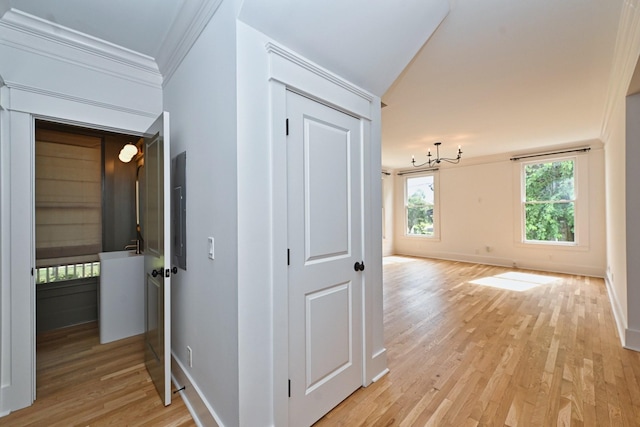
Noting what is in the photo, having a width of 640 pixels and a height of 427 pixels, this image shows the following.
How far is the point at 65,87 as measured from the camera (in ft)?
6.98

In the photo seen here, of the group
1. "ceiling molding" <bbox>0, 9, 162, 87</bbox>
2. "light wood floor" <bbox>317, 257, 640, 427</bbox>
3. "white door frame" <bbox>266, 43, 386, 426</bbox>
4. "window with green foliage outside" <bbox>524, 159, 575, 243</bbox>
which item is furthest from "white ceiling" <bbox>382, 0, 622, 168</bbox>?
"light wood floor" <bbox>317, 257, 640, 427</bbox>

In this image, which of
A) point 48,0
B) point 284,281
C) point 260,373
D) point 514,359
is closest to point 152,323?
point 260,373

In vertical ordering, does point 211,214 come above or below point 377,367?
above

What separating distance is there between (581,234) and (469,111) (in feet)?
12.9

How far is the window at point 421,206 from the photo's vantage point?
7.69 metres

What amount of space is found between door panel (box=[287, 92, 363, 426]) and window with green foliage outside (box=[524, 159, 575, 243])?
5.86 meters

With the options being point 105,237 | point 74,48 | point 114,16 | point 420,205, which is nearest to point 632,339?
point 114,16

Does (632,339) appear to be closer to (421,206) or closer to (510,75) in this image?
(510,75)

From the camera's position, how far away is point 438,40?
7.32ft

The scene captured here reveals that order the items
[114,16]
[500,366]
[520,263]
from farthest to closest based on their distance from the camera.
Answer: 1. [520,263]
2. [500,366]
3. [114,16]

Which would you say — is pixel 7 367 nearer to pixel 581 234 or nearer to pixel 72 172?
pixel 72 172

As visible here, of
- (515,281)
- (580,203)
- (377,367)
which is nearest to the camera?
(377,367)

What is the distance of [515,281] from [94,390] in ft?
20.0

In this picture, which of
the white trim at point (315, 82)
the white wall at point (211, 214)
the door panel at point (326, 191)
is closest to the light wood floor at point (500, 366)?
the white wall at point (211, 214)
